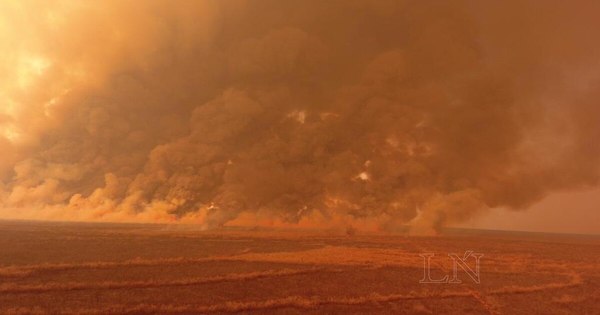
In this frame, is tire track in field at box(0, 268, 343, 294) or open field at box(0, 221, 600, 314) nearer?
open field at box(0, 221, 600, 314)

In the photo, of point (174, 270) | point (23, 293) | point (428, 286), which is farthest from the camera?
point (174, 270)

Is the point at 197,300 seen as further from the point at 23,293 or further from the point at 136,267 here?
the point at 136,267

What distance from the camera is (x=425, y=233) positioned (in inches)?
4749

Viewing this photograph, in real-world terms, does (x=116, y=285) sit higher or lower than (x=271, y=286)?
lower

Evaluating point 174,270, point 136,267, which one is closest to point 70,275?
point 136,267

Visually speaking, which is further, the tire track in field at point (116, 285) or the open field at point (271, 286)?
the tire track in field at point (116, 285)

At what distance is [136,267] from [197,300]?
1558 centimetres

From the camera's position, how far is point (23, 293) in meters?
28.2

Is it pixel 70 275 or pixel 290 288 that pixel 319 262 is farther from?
pixel 70 275

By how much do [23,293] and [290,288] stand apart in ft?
63.1

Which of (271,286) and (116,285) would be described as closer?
(116,285)

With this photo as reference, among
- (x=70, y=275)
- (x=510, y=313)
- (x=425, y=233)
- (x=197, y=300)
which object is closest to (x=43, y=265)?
(x=70, y=275)

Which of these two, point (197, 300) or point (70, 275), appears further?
point (70, 275)

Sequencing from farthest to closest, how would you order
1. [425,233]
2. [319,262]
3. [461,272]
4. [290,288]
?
[425,233] → [319,262] → [461,272] → [290,288]
